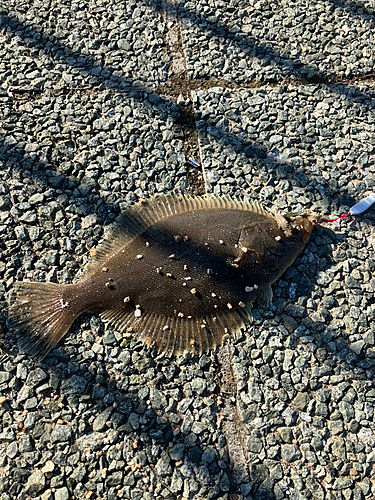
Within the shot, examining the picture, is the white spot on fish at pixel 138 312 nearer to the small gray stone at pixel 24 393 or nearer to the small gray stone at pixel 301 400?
the small gray stone at pixel 24 393

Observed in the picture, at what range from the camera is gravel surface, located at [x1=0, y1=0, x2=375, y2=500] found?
237 centimetres

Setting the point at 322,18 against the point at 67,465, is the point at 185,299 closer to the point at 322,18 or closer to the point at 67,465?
the point at 67,465

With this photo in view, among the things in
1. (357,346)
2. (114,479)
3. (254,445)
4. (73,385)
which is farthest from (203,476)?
(357,346)

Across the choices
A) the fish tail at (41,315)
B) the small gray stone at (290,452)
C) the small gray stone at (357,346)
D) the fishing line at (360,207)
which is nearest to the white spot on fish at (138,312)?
the fish tail at (41,315)

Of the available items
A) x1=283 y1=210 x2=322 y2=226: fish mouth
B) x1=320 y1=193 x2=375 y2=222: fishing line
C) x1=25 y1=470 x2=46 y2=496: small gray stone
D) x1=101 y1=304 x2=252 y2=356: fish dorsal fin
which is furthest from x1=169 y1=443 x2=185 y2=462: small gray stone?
x1=320 y1=193 x2=375 y2=222: fishing line

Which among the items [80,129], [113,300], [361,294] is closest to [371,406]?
[361,294]

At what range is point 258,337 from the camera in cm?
273

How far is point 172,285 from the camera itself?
273 centimetres

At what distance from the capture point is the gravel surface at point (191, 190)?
7.78 ft

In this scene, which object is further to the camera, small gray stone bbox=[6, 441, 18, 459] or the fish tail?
the fish tail

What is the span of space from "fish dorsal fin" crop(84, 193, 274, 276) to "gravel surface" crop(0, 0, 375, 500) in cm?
9

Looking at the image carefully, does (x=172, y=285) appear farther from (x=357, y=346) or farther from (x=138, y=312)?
(x=357, y=346)

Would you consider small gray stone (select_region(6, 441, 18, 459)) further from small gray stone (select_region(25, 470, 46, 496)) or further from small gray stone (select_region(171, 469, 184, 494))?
small gray stone (select_region(171, 469, 184, 494))

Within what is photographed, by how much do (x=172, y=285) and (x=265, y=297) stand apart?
0.64 meters
